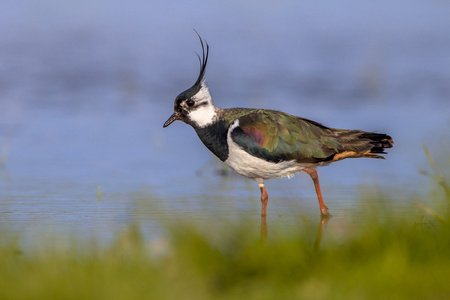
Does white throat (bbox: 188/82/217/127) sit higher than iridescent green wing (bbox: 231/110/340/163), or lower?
higher

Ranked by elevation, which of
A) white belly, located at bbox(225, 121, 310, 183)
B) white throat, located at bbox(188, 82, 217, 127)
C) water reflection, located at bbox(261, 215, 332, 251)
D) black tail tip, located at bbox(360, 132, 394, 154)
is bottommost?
water reflection, located at bbox(261, 215, 332, 251)

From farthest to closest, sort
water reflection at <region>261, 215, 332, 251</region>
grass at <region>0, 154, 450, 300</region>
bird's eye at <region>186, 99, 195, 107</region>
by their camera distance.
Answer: bird's eye at <region>186, 99, 195, 107</region>
water reflection at <region>261, 215, 332, 251</region>
grass at <region>0, 154, 450, 300</region>

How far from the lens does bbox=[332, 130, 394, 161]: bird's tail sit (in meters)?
8.84

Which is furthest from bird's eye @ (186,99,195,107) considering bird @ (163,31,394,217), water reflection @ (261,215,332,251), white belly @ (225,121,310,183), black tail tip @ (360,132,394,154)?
black tail tip @ (360,132,394,154)

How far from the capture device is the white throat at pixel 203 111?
29.1 feet

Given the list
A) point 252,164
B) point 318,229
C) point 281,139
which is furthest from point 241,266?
point 281,139

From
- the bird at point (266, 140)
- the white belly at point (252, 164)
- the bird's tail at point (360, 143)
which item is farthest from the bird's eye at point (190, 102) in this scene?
the bird's tail at point (360, 143)

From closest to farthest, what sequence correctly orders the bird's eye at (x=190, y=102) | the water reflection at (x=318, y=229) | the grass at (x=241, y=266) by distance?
the grass at (x=241, y=266) < the water reflection at (x=318, y=229) < the bird's eye at (x=190, y=102)

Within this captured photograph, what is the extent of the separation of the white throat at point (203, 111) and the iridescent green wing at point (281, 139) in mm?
405

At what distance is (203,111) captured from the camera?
8914 mm

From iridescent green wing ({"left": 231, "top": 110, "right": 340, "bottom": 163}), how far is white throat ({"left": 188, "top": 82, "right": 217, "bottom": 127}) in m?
0.40

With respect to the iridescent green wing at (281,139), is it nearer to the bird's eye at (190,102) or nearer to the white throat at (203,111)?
the white throat at (203,111)

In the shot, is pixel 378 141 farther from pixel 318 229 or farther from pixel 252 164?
pixel 318 229

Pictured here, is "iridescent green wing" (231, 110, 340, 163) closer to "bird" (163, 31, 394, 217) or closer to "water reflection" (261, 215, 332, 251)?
"bird" (163, 31, 394, 217)
